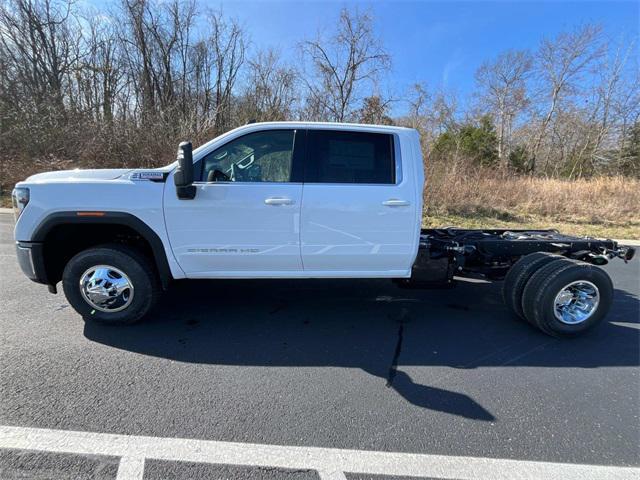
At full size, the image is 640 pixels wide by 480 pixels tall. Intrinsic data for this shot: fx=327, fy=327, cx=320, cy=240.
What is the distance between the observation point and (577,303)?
3.45 m

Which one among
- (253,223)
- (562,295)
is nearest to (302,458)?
(253,223)

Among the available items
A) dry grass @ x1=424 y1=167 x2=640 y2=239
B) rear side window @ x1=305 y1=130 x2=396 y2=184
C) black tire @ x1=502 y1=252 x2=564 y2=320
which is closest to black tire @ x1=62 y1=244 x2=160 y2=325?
rear side window @ x1=305 y1=130 x2=396 y2=184

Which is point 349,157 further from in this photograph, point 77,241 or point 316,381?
point 77,241

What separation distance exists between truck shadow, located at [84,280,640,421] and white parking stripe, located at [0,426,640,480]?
43cm

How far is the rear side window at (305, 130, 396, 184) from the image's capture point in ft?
10.9

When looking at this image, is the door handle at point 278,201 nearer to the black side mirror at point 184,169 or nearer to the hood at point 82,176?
the black side mirror at point 184,169

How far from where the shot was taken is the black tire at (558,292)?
3283 millimetres

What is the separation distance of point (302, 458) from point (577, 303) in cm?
326

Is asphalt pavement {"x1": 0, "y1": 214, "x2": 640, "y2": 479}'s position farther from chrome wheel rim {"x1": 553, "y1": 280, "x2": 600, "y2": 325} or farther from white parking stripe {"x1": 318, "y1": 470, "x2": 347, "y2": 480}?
chrome wheel rim {"x1": 553, "y1": 280, "x2": 600, "y2": 325}

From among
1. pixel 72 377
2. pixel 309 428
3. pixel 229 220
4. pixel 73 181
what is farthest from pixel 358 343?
pixel 73 181

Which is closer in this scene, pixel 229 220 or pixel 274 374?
pixel 274 374

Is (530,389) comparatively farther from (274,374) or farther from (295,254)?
(295,254)

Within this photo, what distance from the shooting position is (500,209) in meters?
11.1

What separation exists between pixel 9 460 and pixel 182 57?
932 inches
